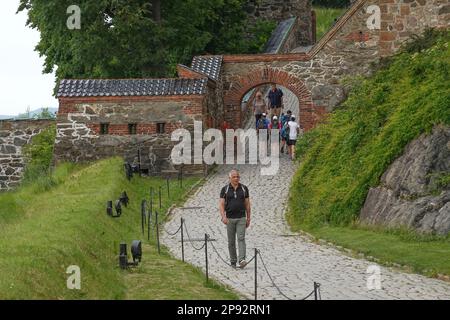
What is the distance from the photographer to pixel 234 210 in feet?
59.0

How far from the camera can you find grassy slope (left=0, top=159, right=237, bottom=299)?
44.2ft

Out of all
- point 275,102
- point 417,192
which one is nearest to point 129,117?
point 275,102

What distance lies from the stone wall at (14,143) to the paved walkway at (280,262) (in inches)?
363

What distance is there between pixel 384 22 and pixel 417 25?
3.72ft

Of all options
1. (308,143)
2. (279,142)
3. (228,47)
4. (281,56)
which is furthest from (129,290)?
(228,47)

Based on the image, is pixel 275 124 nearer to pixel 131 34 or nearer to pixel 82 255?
pixel 131 34

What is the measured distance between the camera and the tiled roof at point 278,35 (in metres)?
42.6

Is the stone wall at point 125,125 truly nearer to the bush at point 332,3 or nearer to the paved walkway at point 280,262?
the paved walkway at point 280,262

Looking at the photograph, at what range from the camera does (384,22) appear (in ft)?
118

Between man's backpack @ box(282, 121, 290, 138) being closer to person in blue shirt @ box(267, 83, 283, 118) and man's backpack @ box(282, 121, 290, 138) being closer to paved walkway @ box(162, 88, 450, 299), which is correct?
person in blue shirt @ box(267, 83, 283, 118)

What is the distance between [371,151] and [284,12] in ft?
83.5

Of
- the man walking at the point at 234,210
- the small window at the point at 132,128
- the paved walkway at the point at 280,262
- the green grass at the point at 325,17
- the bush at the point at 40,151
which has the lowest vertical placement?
the paved walkway at the point at 280,262

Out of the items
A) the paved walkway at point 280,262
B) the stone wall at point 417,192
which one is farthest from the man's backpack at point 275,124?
the stone wall at point 417,192

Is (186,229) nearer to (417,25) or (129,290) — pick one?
(129,290)
